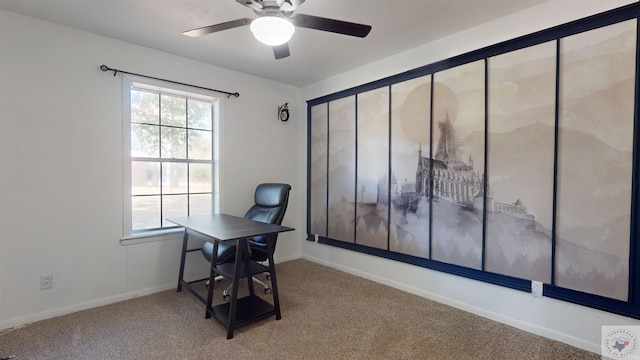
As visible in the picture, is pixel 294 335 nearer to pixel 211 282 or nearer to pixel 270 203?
pixel 211 282

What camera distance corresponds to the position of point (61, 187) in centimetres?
265

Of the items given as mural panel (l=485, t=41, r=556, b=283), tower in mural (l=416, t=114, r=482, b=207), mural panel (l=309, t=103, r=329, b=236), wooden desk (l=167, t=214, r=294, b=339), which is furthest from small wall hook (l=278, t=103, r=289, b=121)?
mural panel (l=485, t=41, r=556, b=283)

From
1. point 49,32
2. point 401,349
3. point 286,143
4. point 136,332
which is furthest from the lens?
point 286,143

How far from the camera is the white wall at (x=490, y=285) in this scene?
2125 millimetres

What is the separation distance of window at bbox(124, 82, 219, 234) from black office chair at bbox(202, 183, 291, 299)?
601mm

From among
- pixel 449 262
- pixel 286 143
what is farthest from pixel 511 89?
pixel 286 143

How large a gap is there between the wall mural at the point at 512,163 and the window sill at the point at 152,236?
2085mm

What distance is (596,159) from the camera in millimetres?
2084

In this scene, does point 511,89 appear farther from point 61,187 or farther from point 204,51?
point 61,187

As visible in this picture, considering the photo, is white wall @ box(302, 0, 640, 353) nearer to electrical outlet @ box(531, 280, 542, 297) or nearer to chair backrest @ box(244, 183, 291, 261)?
electrical outlet @ box(531, 280, 542, 297)

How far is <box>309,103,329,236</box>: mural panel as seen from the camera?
13.5 ft

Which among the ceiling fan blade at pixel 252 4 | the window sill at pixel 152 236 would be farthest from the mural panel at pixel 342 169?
the ceiling fan blade at pixel 252 4

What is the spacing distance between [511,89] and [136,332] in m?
3.57

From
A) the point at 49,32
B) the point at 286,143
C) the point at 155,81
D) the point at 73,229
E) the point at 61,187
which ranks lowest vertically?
the point at 73,229
